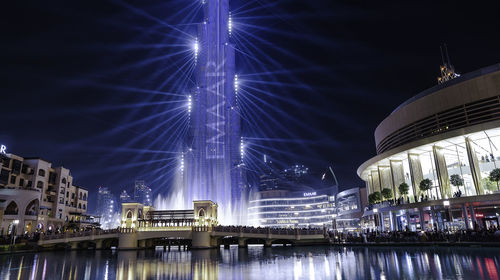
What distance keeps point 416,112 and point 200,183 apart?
58.0 meters

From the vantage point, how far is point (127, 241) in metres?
Result: 49.2

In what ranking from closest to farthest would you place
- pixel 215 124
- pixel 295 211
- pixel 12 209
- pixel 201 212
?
pixel 201 212, pixel 12 209, pixel 215 124, pixel 295 211

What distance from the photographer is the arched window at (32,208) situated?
6298cm

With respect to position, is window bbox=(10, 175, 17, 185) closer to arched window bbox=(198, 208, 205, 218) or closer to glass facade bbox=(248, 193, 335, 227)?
arched window bbox=(198, 208, 205, 218)

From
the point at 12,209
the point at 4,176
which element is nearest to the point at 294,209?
the point at 12,209

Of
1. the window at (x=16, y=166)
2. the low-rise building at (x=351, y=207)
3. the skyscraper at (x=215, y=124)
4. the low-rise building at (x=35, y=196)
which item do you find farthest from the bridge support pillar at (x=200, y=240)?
the low-rise building at (x=351, y=207)

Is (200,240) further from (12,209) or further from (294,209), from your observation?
(294,209)

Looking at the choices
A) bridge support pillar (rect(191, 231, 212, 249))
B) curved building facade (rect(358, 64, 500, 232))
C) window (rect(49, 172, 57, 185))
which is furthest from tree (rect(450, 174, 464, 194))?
window (rect(49, 172, 57, 185))

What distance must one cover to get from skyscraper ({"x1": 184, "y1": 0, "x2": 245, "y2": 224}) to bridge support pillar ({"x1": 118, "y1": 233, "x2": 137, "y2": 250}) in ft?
120

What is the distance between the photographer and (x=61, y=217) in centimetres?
7719

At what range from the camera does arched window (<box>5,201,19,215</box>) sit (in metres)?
58.6

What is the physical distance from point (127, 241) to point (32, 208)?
30157 mm

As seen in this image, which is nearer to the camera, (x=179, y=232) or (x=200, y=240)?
Result: (x=200, y=240)

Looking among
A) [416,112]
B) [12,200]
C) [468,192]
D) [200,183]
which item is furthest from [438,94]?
[12,200]
